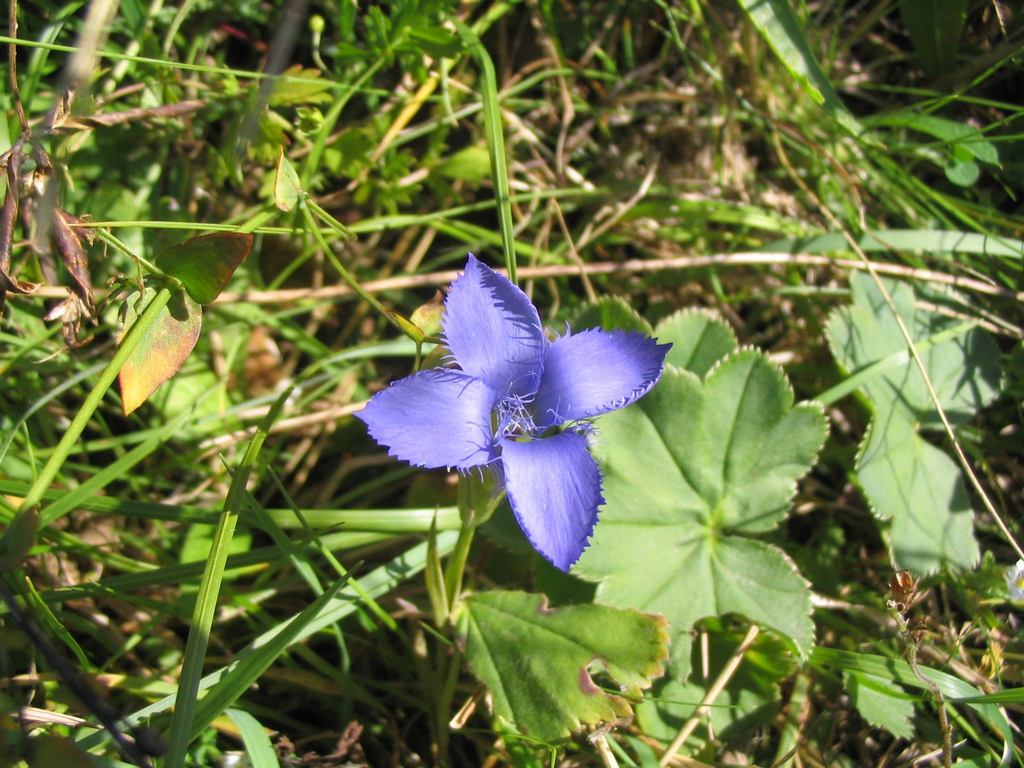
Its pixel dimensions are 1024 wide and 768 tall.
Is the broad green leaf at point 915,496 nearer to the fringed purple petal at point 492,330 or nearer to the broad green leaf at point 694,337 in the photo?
the broad green leaf at point 694,337

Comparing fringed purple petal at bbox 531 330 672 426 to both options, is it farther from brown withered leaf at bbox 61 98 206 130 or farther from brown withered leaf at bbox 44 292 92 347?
brown withered leaf at bbox 61 98 206 130

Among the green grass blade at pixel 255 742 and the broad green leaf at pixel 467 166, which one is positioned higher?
the broad green leaf at pixel 467 166

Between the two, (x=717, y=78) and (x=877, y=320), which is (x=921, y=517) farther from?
(x=717, y=78)

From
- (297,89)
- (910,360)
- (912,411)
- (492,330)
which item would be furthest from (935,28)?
(492,330)

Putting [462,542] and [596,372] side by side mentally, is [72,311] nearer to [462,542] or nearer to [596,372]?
[462,542]

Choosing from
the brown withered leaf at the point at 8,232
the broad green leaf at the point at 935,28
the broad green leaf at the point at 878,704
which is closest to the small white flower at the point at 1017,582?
the broad green leaf at the point at 878,704

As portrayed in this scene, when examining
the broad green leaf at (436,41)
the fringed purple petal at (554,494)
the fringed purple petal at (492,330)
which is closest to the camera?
the fringed purple petal at (554,494)

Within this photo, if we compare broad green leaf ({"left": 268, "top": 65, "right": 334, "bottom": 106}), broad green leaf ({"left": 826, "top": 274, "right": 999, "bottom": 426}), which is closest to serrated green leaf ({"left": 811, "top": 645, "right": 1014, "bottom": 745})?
broad green leaf ({"left": 826, "top": 274, "right": 999, "bottom": 426})
